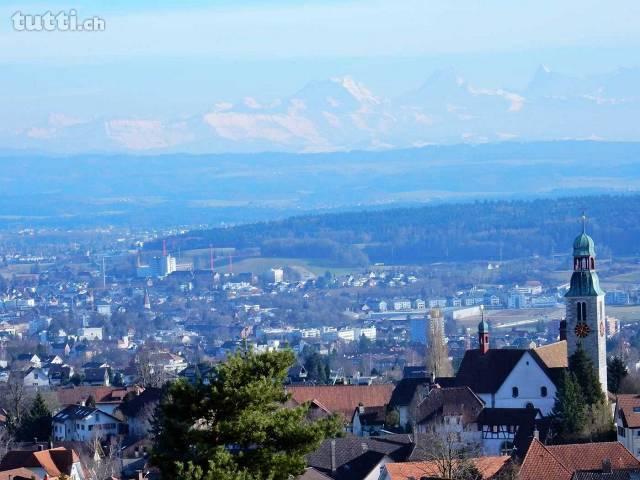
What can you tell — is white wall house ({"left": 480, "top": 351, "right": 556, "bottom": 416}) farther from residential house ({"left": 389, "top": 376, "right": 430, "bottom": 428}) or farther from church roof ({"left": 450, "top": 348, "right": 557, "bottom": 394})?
residential house ({"left": 389, "top": 376, "right": 430, "bottom": 428})

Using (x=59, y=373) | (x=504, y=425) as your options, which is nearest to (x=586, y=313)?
(x=504, y=425)

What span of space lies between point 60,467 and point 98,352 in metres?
87.9

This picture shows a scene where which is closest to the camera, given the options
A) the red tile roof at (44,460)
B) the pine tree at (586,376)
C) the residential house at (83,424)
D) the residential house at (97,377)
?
the red tile roof at (44,460)

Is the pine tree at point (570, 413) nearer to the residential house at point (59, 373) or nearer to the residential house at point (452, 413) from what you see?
the residential house at point (452, 413)

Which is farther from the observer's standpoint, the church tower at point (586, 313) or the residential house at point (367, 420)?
the residential house at point (367, 420)

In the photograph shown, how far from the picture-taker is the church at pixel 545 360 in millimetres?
57875

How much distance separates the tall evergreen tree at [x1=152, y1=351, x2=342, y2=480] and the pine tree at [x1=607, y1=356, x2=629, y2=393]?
36412 mm

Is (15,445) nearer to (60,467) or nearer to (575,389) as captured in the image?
(60,467)

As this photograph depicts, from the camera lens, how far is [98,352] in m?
135

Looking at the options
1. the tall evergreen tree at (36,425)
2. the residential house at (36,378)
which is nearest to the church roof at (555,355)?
the tall evergreen tree at (36,425)

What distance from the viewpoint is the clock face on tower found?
58.6m

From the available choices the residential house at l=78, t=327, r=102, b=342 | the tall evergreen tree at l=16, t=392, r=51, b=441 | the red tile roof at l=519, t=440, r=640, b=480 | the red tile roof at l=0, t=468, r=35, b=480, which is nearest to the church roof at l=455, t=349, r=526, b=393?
the tall evergreen tree at l=16, t=392, r=51, b=441

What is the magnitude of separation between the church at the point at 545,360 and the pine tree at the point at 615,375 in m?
0.95

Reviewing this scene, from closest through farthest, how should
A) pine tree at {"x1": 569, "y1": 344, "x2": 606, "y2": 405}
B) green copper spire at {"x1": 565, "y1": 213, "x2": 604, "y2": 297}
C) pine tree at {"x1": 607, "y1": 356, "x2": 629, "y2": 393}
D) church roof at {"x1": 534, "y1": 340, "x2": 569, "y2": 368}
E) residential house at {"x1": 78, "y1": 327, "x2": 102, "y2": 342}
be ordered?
pine tree at {"x1": 569, "y1": 344, "x2": 606, "y2": 405}, church roof at {"x1": 534, "y1": 340, "x2": 569, "y2": 368}, green copper spire at {"x1": 565, "y1": 213, "x2": 604, "y2": 297}, pine tree at {"x1": 607, "y1": 356, "x2": 629, "y2": 393}, residential house at {"x1": 78, "y1": 327, "x2": 102, "y2": 342}
